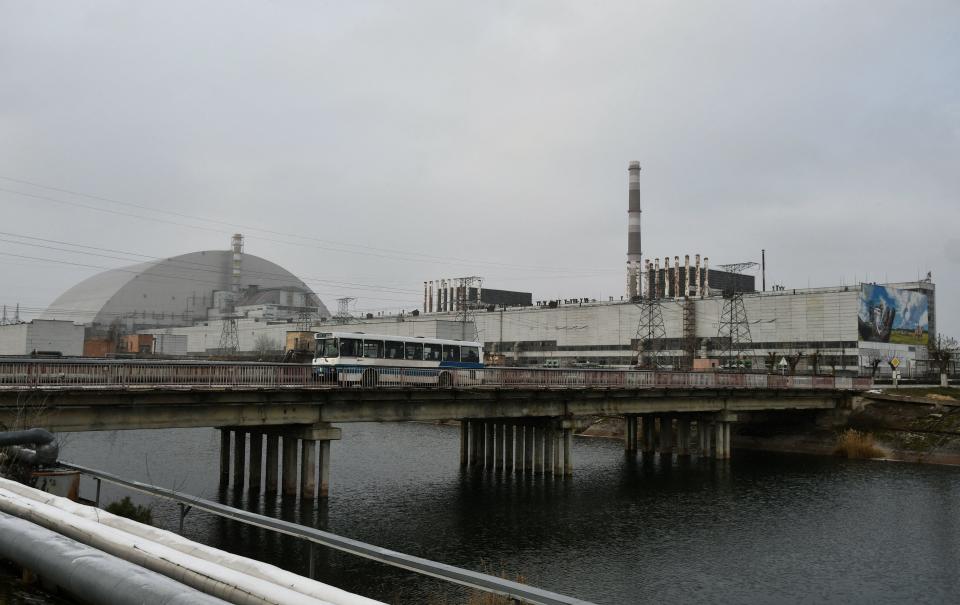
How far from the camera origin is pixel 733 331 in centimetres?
12825

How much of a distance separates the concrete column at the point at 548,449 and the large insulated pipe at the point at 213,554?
46.8 m

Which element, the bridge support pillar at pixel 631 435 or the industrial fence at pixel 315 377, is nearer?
the industrial fence at pixel 315 377

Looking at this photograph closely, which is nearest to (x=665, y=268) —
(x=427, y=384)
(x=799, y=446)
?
(x=799, y=446)

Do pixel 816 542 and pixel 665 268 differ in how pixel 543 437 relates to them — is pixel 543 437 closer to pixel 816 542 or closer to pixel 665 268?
pixel 816 542

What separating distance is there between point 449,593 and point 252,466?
23452mm

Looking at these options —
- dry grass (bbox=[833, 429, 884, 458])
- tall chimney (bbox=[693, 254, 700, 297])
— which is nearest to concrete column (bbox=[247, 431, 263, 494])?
dry grass (bbox=[833, 429, 884, 458])

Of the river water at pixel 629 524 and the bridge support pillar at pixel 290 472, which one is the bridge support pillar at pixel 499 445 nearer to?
the river water at pixel 629 524

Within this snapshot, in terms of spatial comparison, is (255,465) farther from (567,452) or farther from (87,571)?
(87,571)

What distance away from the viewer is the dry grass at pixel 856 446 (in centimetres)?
6794

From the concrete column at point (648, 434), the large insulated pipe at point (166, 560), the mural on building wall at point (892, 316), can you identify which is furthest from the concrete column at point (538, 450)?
the mural on building wall at point (892, 316)

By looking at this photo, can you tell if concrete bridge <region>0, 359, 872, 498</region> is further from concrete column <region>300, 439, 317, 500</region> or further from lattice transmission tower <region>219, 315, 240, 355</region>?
A: lattice transmission tower <region>219, 315, 240, 355</region>

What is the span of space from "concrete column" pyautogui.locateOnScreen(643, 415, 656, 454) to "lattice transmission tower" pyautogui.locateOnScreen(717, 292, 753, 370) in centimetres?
5610

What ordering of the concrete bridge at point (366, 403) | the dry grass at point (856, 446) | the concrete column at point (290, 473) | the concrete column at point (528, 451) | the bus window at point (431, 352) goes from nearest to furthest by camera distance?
1. the concrete bridge at point (366, 403)
2. the concrete column at point (290, 473)
3. the bus window at point (431, 352)
4. the concrete column at point (528, 451)
5. the dry grass at point (856, 446)

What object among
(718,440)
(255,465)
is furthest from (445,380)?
(718,440)
